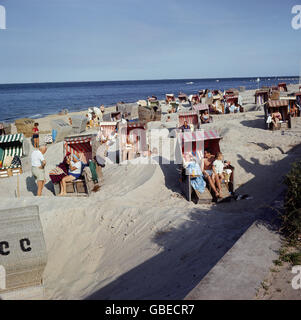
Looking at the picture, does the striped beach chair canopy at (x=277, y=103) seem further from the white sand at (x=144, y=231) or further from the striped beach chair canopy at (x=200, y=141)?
the striped beach chair canopy at (x=200, y=141)

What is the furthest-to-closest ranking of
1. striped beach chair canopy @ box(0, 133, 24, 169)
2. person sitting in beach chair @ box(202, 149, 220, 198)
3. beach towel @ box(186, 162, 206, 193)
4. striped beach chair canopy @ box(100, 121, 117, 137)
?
1. striped beach chair canopy @ box(100, 121, 117, 137)
2. striped beach chair canopy @ box(0, 133, 24, 169)
3. beach towel @ box(186, 162, 206, 193)
4. person sitting in beach chair @ box(202, 149, 220, 198)

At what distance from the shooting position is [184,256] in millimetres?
4621

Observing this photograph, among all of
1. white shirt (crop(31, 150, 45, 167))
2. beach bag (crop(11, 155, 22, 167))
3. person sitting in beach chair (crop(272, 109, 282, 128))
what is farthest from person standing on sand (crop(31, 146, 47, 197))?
person sitting in beach chair (crop(272, 109, 282, 128))

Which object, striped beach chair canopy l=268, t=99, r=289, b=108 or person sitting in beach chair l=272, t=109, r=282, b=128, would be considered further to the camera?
striped beach chair canopy l=268, t=99, r=289, b=108

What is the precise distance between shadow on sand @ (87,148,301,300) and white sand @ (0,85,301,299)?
16 millimetres

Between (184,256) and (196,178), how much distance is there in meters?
3.07

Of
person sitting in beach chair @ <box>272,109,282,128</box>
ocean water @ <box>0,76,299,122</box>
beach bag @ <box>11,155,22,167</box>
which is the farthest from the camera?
ocean water @ <box>0,76,299,122</box>

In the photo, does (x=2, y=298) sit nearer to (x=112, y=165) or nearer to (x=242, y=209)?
(x=242, y=209)

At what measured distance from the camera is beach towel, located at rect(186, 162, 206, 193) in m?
7.33

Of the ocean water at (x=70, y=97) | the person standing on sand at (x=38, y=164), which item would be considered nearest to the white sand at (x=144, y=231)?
the person standing on sand at (x=38, y=164)

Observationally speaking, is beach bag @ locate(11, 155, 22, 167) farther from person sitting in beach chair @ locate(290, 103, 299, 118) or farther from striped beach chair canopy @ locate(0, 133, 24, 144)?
person sitting in beach chair @ locate(290, 103, 299, 118)

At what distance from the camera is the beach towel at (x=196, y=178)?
7327 mm

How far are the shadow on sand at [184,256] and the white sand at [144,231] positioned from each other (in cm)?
2

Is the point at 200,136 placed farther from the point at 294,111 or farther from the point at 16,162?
the point at 294,111
